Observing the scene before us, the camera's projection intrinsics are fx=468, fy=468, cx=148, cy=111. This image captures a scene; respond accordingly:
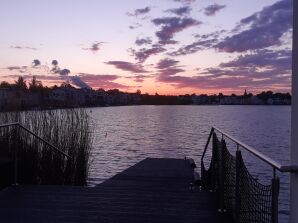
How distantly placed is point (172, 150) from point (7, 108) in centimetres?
1809

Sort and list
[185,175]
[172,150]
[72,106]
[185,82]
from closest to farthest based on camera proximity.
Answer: [185,175] → [72,106] → [172,150] → [185,82]

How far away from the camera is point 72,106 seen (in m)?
10.7

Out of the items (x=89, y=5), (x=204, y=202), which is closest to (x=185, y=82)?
(x=89, y=5)

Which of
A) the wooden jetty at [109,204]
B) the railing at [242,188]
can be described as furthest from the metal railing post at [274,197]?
the wooden jetty at [109,204]

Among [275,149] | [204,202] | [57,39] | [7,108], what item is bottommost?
[275,149]

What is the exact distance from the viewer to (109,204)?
569 cm

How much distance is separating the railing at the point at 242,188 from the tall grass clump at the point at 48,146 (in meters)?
2.87

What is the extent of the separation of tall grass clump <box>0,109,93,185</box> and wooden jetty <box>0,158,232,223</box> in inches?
38.0

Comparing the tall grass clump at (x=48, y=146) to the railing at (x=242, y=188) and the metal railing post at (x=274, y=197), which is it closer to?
the railing at (x=242, y=188)

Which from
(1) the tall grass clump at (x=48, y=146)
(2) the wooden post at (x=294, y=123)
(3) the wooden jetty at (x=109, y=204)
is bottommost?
(3) the wooden jetty at (x=109, y=204)

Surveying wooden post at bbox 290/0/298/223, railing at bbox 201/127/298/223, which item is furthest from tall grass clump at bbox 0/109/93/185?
wooden post at bbox 290/0/298/223

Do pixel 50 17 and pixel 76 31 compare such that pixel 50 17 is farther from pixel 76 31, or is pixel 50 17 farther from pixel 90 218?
pixel 90 218

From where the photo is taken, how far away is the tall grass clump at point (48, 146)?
7625 millimetres

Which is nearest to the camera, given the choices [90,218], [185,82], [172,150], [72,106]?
[90,218]
